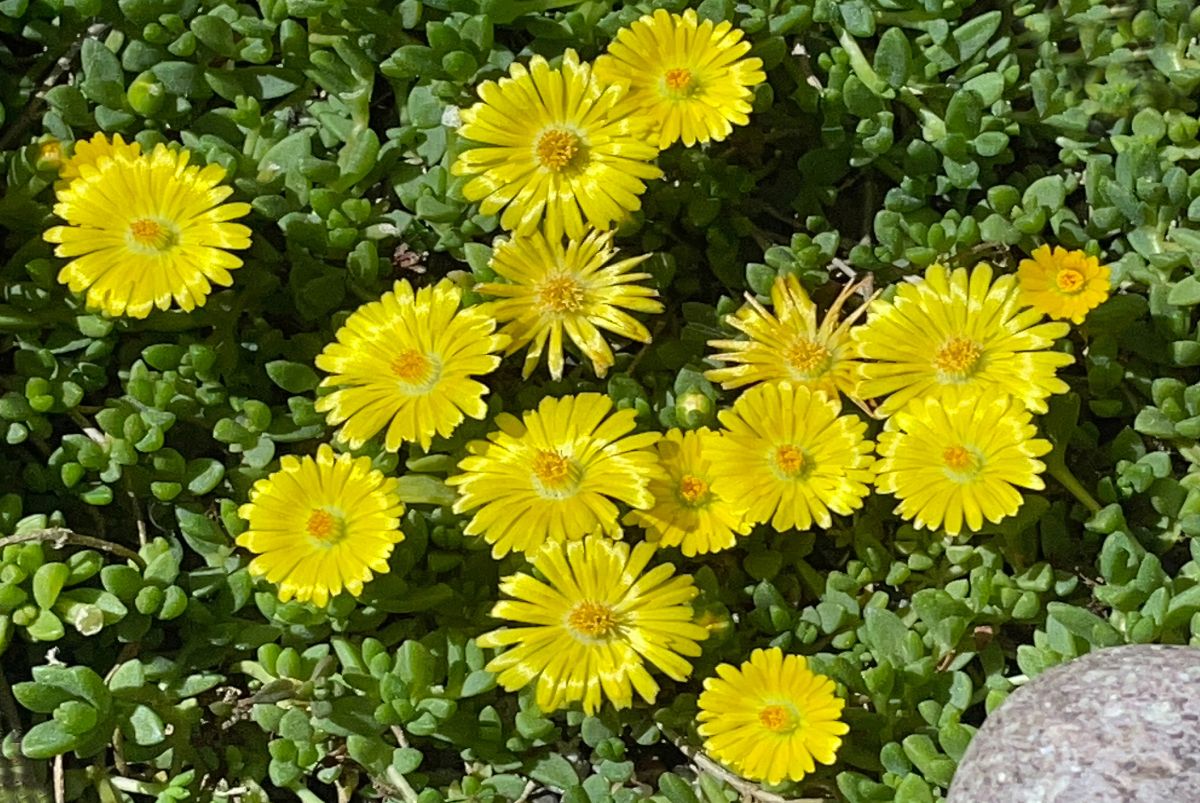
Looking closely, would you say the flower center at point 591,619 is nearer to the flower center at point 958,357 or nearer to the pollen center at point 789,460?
the pollen center at point 789,460

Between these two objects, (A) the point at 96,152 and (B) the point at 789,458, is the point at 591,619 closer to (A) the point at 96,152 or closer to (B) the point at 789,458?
(B) the point at 789,458

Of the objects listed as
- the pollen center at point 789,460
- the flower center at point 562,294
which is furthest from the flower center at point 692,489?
the flower center at point 562,294

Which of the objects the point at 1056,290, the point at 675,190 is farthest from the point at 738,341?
the point at 1056,290

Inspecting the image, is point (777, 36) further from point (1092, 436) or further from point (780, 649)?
point (780, 649)

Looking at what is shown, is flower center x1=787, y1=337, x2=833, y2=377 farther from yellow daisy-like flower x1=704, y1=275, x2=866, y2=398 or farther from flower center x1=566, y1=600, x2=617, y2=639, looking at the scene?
flower center x1=566, y1=600, x2=617, y2=639

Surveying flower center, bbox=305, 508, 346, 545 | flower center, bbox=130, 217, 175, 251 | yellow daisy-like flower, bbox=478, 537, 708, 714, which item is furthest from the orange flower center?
flower center, bbox=130, 217, 175, 251
